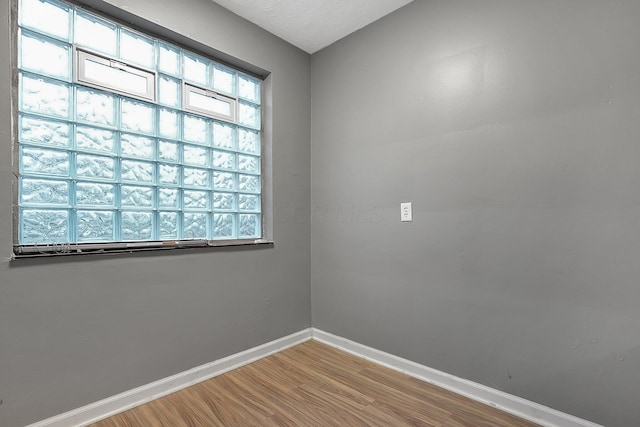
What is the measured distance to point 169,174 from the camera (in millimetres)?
1914

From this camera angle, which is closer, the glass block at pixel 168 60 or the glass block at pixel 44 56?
the glass block at pixel 44 56

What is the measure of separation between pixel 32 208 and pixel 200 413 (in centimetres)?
133

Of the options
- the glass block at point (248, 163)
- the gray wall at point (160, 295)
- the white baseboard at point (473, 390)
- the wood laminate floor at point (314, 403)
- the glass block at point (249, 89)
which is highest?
the glass block at point (249, 89)

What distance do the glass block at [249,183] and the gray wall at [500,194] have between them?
0.65m

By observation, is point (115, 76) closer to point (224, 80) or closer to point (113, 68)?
point (113, 68)

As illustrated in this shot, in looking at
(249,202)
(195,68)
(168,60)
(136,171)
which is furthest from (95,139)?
(249,202)

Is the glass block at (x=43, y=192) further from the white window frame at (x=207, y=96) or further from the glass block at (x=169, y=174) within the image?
the white window frame at (x=207, y=96)

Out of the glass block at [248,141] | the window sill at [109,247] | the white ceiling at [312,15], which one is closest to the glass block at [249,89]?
the glass block at [248,141]

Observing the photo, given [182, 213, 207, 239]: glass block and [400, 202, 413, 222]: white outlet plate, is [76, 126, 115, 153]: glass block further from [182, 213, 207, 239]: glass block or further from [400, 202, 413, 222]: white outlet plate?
[400, 202, 413, 222]: white outlet plate

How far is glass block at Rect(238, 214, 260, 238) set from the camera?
90.3 inches

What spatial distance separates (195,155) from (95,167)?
0.56 m

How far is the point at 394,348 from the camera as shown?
2.12m

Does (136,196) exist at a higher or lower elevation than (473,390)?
higher

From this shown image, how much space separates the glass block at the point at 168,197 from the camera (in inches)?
74.0
